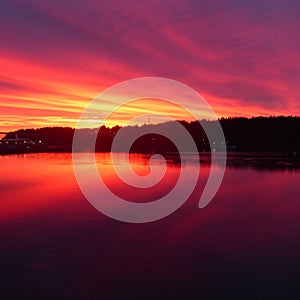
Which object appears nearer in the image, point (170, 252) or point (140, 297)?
point (140, 297)

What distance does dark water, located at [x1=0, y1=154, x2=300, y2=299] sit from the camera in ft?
39.9

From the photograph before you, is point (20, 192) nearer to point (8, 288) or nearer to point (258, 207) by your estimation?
point (258, 207)

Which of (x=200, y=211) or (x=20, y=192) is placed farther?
(x=20, y=192)

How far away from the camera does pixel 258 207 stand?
26891 mm

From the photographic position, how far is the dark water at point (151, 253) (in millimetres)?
12164

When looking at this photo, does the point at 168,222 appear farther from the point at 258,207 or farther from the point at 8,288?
the point at 8,288

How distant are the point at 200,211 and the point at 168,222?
396 centimetres

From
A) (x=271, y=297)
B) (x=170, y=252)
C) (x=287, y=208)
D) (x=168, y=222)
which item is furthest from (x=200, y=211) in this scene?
(x=271, y=297)

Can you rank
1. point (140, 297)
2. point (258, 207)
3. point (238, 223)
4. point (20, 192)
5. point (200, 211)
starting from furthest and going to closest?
point (20, 192), point (258, 207), point (200, 211), point (238, 223), point (140, 297)

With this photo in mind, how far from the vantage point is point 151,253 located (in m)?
15.7

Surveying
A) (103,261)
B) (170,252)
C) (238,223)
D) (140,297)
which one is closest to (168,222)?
(238,223)

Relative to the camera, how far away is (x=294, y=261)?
14562mm

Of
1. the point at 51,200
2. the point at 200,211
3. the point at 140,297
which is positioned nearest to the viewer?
the point at 140,297

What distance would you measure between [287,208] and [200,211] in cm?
585
